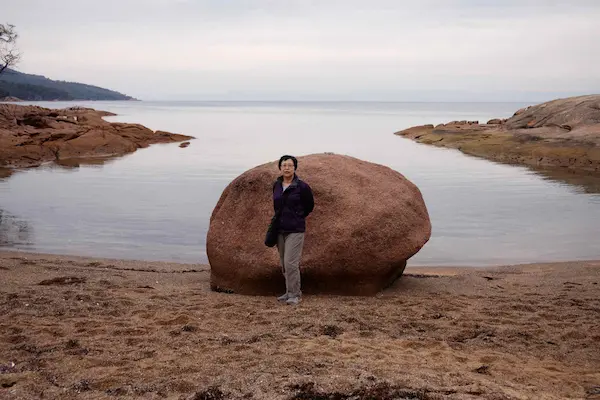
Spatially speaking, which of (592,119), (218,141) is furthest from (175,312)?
(218,141)

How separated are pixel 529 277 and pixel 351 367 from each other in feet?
18.3

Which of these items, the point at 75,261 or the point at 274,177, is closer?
the point at 274,177

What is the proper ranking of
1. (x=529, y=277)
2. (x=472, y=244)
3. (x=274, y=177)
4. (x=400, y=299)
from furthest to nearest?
1. (x=472, y=244)
2. (x=529, y=277)
3. (x=274, y=177)
4. (x=400, y=299)

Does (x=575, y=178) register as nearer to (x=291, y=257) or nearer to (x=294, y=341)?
(x=291, y=257)

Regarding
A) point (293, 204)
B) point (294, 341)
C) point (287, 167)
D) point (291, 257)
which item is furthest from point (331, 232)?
point (294, 341)

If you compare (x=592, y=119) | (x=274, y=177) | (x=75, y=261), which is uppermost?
(x=592, y=119)

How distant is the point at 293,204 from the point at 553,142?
2472cm

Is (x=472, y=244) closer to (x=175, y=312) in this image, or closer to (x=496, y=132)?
(x=175, y=312)

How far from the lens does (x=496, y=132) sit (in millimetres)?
38281

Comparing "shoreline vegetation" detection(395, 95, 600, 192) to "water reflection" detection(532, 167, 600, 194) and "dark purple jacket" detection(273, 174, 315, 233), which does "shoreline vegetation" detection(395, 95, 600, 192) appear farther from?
"dark purple jacket" detection(273, 174, 315, 233)

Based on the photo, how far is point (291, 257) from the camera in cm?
769

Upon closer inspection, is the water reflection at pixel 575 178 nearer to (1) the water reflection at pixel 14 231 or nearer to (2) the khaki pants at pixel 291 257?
(2) the khaki pants at pixel 291 257

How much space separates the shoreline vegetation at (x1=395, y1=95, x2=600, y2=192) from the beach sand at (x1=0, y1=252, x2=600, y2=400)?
15.8m

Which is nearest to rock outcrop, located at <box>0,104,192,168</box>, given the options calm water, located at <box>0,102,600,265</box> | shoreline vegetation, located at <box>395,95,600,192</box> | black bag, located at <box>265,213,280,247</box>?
calm water, located at <box>0,102,600,265</box>
